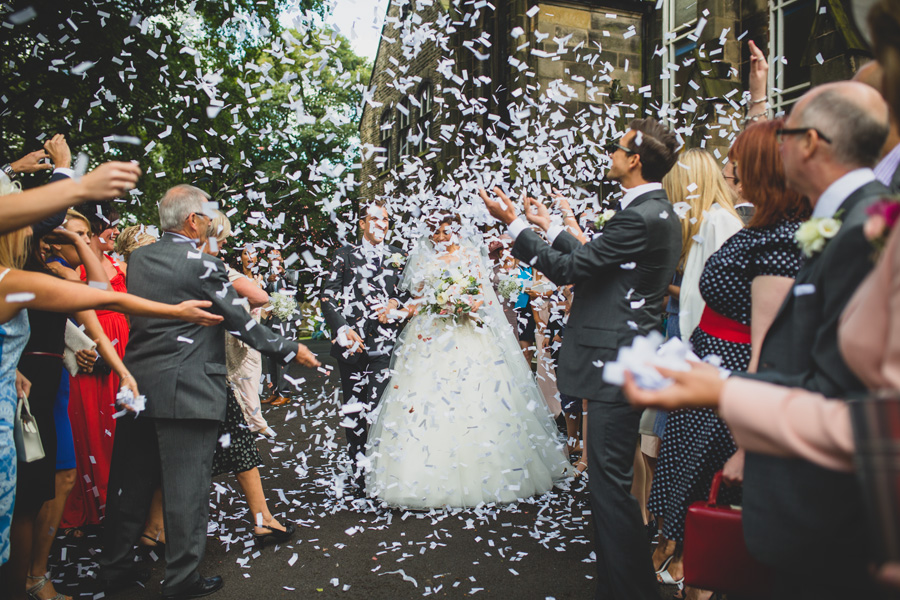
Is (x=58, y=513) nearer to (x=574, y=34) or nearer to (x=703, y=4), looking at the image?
(x=703, y=4)

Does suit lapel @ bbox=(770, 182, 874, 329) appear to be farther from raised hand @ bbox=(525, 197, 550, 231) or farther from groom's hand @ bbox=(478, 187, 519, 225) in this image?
raised hand @ bbox=(525, 197, 550, 231)

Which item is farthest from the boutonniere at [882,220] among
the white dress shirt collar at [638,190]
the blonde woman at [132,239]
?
the blonde woman at [132,239]

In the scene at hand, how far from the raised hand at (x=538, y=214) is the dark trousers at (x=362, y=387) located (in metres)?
2.32

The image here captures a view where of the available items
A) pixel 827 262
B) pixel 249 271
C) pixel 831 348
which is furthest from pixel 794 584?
pixel 249 271

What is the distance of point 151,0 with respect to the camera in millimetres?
11078

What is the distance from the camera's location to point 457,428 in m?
5.05

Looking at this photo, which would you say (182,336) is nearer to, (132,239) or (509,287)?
(132,239)

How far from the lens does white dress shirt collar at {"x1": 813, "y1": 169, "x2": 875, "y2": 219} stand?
1.68 meters

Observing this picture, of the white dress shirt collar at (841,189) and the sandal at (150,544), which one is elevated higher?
the white dress shirt collar at (841,189)

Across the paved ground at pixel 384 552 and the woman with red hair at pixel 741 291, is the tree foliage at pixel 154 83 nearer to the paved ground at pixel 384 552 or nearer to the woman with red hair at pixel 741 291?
the paved ground at pixel 384 552

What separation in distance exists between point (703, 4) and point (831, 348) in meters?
10.0

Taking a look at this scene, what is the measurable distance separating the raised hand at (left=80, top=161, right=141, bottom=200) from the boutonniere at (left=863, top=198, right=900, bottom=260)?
2.32 m

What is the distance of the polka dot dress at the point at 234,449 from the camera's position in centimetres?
420

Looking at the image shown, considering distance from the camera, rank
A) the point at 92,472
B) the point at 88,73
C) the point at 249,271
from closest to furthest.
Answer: the point at 92,472 < the point at 249,271 < the point at 88,73
